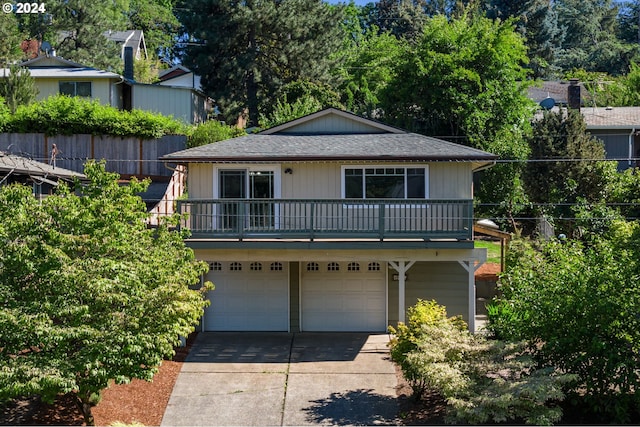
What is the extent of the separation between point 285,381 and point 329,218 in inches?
189

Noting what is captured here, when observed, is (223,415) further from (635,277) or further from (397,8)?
(397,8)

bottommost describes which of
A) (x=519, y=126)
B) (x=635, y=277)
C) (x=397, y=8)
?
(x=635, y=277)

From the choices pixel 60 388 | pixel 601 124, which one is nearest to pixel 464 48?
pixel 601 124

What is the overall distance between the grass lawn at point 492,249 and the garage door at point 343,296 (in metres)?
10.4

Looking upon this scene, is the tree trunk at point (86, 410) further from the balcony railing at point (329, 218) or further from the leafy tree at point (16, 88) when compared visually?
the leafy tree at point (16, 88)

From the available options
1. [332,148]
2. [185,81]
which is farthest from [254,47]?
[332,148]

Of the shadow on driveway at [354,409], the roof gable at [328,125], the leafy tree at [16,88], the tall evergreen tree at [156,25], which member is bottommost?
the shadow on driveway at [354,409]

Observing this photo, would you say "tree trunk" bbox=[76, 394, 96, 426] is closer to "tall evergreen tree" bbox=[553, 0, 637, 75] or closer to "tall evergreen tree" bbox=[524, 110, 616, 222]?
"tall evergreen tree" bbox=[524, 110, 616, 222]

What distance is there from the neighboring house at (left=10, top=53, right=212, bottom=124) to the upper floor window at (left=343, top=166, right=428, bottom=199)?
706 inches

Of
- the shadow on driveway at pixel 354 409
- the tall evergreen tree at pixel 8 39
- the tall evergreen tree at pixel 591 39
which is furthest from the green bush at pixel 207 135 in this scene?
the tall evergreen tree at pixel 591 39

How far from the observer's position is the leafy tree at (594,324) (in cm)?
1435

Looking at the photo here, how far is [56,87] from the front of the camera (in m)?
36.6

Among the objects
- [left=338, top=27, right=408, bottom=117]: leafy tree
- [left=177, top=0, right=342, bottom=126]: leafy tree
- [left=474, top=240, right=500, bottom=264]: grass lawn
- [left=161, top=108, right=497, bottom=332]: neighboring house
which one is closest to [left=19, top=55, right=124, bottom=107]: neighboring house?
[left=177, top=0, right=342, bottom=126]: leafy tree

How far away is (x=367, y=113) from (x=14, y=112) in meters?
18.3
